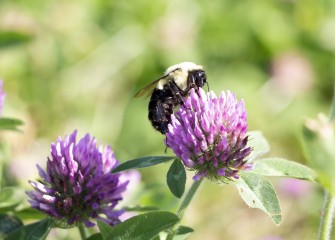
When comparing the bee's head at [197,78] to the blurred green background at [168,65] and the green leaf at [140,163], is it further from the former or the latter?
the blurred green background at [168,65]

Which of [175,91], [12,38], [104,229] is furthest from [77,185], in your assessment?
[12,38]

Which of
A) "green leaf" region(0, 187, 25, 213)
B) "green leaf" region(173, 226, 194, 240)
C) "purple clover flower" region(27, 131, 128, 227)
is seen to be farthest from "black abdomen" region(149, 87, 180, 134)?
"green leaf" region(0, 187, 25, 213)

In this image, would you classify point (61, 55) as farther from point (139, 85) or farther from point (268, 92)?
point (268, 92)

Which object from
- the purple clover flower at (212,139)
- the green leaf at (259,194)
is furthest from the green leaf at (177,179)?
the green leaf at (259,194)

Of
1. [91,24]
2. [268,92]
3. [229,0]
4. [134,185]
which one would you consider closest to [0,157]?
[134,185]

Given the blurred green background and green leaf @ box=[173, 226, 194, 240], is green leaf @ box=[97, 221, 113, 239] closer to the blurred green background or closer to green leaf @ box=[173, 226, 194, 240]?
green leaf @ box=[173, 226, 194, 240]
